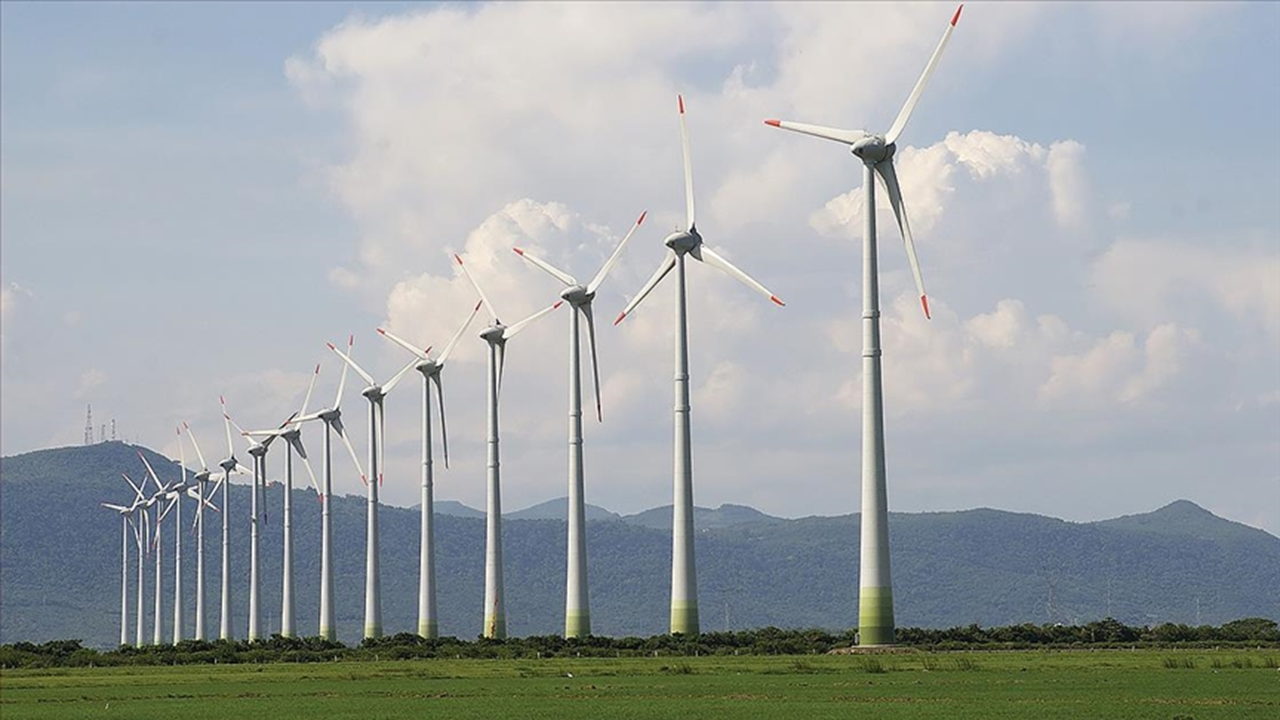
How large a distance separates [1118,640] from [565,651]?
107ft

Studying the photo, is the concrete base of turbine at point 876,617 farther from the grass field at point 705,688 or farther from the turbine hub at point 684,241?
the turbine hub at point 684,241

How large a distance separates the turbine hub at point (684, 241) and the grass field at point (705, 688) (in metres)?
31.2

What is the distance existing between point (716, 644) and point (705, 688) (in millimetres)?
42682

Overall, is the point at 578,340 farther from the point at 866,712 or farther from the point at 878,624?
the point at 866,712

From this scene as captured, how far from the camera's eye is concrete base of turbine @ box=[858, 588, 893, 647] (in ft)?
345

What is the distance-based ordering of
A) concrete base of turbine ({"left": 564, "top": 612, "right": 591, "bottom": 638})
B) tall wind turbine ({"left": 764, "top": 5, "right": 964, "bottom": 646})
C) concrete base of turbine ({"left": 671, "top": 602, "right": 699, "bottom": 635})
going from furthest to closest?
concrete base of turbine ({"left": 564, "top": 612, "right": 591, "bottom": 638}) < concrete base of turbine ({"left": 671, "top": 602, "right": 699, "bottom": 635}) < tall wind turbine ({"left": 764, "top": 5, "right": 964, "bottom": 646})

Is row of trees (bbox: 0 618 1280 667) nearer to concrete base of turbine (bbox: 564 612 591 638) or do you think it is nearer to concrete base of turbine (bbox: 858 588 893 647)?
concrete base of turbine (bbox: 564 612 591 638)

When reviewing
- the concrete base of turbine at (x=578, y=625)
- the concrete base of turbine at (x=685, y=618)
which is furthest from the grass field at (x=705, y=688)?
the concrete base of turbine at (x=578, y=625)

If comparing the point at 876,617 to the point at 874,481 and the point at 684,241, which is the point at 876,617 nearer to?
the point at 874,481

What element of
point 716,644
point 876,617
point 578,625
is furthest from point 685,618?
→ point 876,617

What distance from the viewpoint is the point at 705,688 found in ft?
258

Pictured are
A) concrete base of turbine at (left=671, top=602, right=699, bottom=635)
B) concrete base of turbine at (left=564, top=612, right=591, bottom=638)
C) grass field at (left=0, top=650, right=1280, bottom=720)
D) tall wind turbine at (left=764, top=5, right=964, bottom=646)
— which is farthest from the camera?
concrete base of turbine at (left=564, top=612, right=591, bottom=638)

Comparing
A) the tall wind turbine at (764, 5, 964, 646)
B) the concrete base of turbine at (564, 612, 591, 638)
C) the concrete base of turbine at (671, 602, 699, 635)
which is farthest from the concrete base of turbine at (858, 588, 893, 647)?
the concrete base of turbine at (564, 612, 591, 638)

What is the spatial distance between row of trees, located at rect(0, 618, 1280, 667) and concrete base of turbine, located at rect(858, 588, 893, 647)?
7.03m
